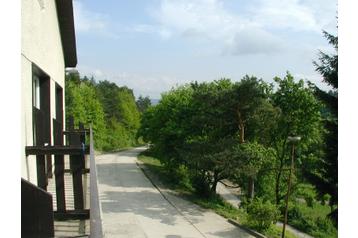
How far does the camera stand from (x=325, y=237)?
861 inches

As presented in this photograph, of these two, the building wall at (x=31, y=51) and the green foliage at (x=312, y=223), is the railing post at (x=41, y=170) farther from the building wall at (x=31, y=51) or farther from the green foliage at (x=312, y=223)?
the green foliage at (x=312, y=223)

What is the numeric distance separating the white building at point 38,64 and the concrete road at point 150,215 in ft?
25.7

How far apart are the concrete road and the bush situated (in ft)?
2.50

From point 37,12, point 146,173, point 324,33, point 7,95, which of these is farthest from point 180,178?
point 7,95

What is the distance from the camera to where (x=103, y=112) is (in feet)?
186

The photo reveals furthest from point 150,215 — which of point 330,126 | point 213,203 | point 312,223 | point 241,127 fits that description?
point 312,223

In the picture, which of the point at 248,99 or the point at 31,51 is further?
the point at 248,99

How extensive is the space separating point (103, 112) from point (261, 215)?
133ft

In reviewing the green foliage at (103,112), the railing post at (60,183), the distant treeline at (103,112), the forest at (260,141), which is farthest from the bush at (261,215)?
the distant treeline at (103,112)

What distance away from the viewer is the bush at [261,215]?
61.5 ft

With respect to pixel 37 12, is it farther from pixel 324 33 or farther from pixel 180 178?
pixel 180 178

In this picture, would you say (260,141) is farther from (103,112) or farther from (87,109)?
(103,112)

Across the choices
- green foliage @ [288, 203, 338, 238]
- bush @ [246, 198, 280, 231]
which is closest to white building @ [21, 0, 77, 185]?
bush @ [246, 198, 280, 231]

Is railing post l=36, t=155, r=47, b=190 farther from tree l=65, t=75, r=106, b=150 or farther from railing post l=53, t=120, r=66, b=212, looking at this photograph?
tree l=65, t=75, r=106, b=150
